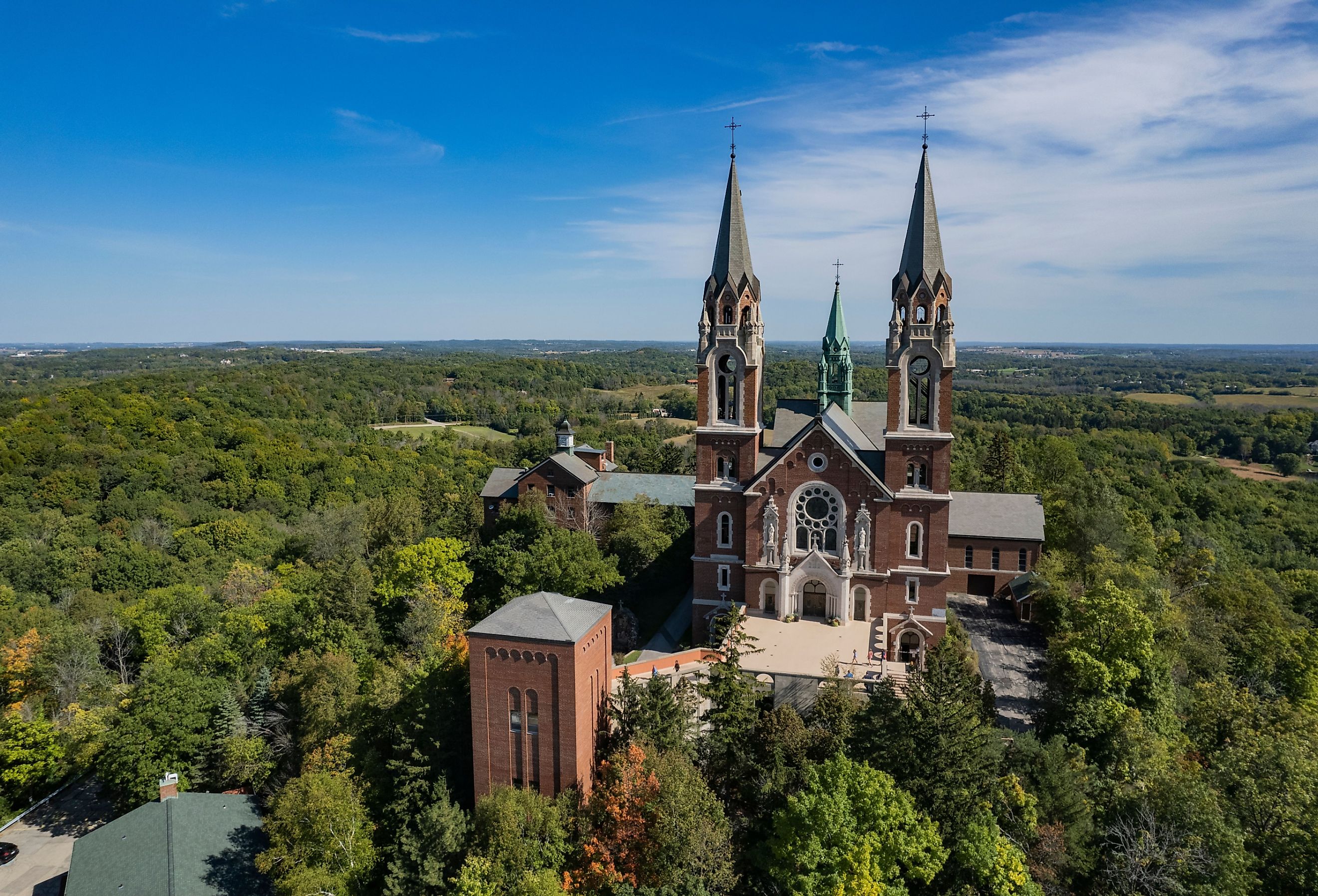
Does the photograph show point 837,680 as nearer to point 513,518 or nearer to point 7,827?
point 513,518

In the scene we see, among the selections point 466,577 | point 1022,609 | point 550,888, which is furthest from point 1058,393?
point 550,888

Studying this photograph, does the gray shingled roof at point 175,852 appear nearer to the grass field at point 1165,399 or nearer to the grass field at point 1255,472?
the grass field at point 1255,472

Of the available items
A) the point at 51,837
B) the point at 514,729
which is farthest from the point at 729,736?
the point at 51,837

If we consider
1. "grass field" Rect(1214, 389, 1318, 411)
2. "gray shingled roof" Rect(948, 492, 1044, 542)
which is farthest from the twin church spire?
"grass field" Rect(1214, 389, 1318, 411)

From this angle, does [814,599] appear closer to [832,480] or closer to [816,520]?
[816,520]

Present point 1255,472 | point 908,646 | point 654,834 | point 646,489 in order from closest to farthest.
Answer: point 654,834
point 908,646
point 646,489
point 1255,472

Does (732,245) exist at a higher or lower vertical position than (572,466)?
higher
